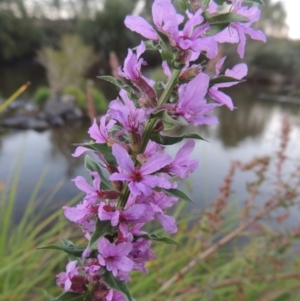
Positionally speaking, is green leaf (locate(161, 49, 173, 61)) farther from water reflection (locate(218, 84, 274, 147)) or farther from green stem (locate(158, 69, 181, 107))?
water reflection (locate(218, 84, 274, 147))

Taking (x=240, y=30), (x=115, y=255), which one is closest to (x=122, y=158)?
(x=115, y=255)

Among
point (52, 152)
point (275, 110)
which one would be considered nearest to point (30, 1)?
point (275, 110)

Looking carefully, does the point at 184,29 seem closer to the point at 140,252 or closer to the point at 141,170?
the point at 141,170

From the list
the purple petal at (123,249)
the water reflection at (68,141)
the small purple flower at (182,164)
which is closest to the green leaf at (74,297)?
the purple petal at (123,249)

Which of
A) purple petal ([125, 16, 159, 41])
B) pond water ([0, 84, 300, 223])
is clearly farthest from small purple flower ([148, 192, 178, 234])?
pond water ([0, 84, 300, 223])

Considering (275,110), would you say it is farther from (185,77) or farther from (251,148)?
(185,77)
